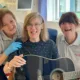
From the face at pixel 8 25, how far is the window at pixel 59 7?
3.88ft

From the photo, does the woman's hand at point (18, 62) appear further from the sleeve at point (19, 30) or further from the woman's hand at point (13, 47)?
the sleeve at point (19, 30)

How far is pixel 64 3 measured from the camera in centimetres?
296

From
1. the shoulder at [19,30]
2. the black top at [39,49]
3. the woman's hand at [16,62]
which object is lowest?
the woman's hand at [16,62]

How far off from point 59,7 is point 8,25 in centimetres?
148

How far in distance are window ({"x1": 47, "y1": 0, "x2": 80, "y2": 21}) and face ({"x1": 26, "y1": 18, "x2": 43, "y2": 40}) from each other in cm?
127

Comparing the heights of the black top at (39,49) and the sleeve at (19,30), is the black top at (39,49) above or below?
below

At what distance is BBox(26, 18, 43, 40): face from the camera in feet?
5.21

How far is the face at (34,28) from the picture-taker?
1587 mm

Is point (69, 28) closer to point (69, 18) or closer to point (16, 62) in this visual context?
point (69, 18)

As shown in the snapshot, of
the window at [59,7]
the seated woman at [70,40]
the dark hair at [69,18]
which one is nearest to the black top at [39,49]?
the seated woman at [70,40]

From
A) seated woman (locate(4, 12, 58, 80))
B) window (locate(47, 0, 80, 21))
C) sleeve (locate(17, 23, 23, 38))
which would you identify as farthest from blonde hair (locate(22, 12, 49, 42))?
window (locate(47, 0, 80, 21))

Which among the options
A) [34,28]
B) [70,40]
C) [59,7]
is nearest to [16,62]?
[34,28]

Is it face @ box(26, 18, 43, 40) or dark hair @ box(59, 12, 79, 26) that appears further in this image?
dark hair @ box(59, 12, 79, 26)

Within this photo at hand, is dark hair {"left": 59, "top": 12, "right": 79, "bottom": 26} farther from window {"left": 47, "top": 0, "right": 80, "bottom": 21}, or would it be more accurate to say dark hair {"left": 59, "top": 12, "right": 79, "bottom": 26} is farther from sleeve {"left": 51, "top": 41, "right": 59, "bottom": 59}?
window {"left": 47, "top": 0, "right": 80, "bottom": 21}
